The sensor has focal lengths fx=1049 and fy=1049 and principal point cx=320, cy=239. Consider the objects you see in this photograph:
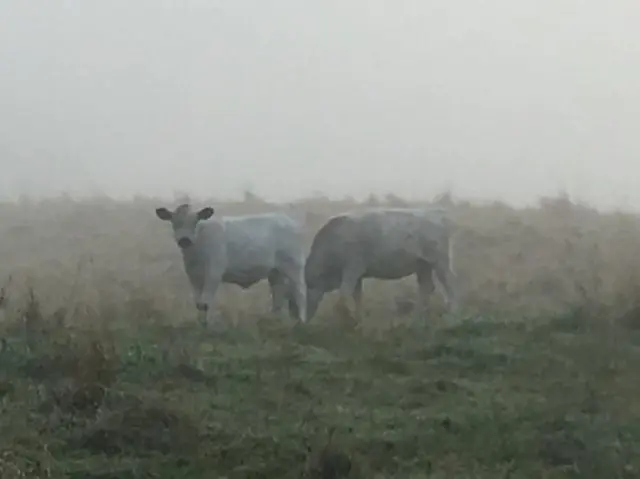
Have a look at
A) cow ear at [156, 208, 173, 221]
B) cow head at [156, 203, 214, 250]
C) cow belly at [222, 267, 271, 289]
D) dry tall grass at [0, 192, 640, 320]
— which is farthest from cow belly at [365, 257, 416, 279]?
cow ear at [156, 208, 173, 221]

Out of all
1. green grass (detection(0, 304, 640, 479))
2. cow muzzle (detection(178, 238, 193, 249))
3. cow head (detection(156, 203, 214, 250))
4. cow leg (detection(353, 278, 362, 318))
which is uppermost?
cow head (detection(156, 203, 214, 250))

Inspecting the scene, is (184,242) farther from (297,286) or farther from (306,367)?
(306,367)

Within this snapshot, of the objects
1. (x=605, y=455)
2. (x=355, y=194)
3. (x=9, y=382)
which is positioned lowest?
(x=605, y=455)

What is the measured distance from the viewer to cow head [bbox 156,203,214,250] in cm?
568

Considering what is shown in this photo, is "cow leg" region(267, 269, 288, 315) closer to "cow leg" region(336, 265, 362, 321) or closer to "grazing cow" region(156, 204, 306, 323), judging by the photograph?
"grazing cow" region(156, 204, 306, 323)

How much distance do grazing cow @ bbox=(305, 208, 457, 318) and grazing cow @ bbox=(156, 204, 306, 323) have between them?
134 millimetres

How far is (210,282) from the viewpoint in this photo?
5.86 meters

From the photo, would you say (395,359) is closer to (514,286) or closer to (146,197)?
(514,286)

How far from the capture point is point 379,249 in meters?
6.33

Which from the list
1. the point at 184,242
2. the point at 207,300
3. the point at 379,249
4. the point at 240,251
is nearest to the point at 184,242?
the point at 184,242

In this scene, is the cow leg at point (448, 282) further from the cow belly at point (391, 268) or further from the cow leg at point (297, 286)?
the cow leg at point (297, 286)

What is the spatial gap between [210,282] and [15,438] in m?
2.30

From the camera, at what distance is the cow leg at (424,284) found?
5590 mm

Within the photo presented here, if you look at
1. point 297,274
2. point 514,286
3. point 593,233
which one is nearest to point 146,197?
point 297,274
